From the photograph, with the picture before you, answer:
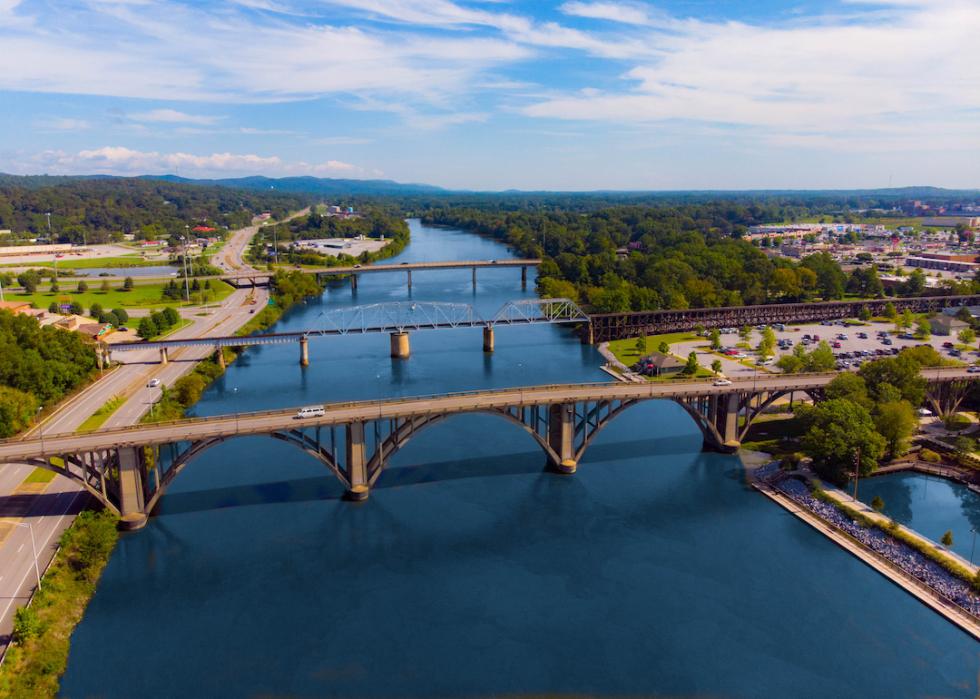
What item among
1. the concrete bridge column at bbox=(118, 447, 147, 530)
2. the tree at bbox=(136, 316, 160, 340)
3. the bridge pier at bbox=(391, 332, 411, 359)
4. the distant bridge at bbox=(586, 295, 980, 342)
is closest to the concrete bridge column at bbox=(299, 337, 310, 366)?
the bridge pier at bbox=(391, 332, 411, 359)

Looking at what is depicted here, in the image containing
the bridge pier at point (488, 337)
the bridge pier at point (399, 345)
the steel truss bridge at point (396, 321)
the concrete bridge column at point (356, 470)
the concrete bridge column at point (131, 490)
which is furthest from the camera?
the bridge pier at point (488, 337)

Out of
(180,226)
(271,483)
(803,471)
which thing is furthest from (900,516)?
(180,226)

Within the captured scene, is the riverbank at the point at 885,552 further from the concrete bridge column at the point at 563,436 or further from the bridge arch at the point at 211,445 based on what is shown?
the bridge arch at the point at 211,445

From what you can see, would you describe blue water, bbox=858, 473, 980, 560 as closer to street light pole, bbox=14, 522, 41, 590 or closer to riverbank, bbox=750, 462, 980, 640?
riverbank, bbox=750, 462, 980, 640

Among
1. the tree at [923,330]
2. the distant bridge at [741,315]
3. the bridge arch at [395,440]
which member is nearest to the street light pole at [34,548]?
the bridge arch at [395,440]

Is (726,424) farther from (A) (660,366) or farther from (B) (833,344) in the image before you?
(B) (833,344)

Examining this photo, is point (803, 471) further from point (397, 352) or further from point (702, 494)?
point (397, 352)

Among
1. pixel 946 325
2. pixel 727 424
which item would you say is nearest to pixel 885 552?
pixel 727 424
